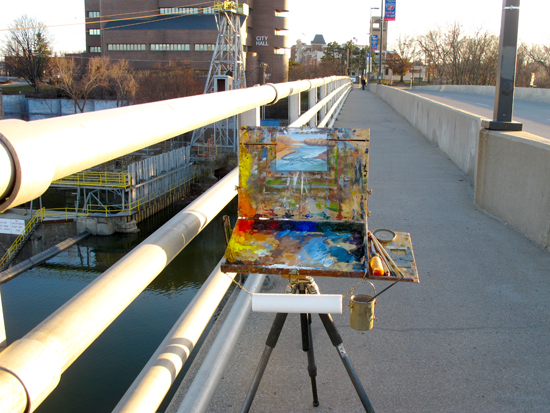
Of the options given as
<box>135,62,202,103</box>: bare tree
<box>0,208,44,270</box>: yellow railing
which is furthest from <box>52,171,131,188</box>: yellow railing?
<box>135,62,202,103</box>: bare tree

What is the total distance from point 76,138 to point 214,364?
56.3 inches

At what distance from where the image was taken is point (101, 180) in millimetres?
42031

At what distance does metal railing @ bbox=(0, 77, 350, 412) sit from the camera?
2.84 feet

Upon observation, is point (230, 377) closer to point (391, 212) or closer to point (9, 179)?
point (9, 179)

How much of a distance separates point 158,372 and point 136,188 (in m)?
42.6

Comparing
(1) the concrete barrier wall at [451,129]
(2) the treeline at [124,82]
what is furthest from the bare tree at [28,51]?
(1) the concrete barrier wall at [451,129]

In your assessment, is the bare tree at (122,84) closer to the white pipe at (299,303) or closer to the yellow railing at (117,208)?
the yellow railing at (117,208)

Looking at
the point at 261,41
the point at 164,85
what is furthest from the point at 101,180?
the point at 261,41

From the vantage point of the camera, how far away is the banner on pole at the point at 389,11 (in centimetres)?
5194

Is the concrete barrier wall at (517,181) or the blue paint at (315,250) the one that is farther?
the concrete barrier wall at (517,181)

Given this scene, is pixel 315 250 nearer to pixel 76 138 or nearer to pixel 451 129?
pixel 76 138

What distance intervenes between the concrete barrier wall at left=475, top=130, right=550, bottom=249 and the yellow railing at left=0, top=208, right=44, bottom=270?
39060mm

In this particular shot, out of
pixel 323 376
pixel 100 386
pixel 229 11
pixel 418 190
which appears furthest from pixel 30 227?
pixel 323 376

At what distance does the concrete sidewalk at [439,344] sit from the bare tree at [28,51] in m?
82.9
